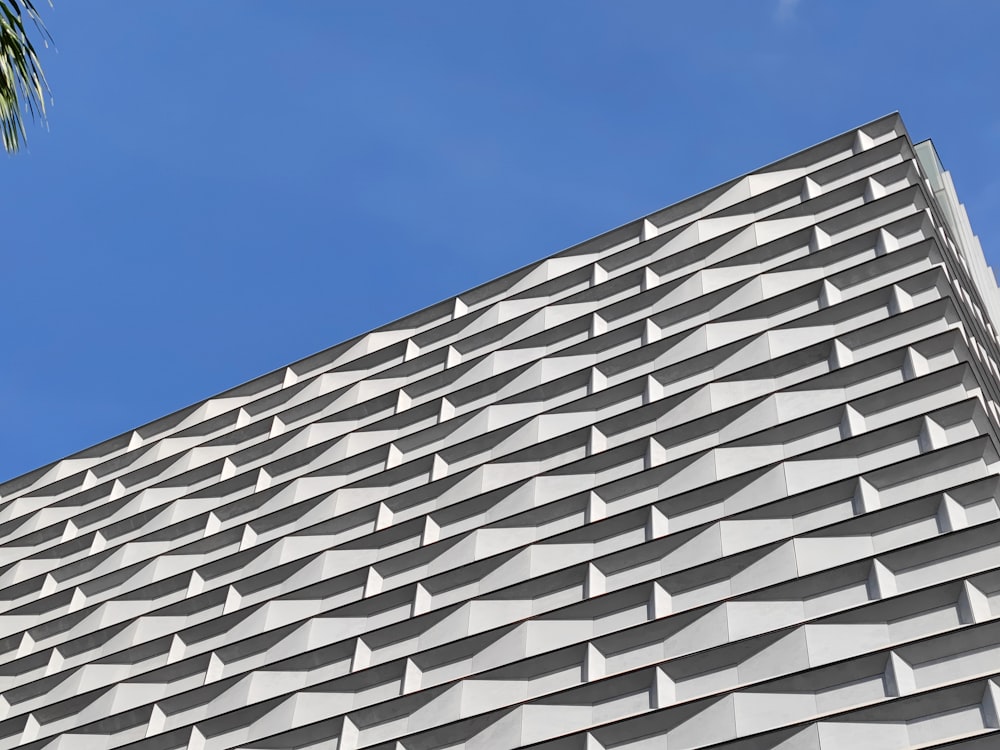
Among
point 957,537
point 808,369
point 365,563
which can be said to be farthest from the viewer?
point 365,563

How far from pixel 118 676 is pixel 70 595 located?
530cm

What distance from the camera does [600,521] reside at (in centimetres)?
2623

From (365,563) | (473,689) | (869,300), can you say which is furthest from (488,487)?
(869,300)

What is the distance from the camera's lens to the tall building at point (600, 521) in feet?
70.0

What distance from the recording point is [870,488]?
76.2 feet

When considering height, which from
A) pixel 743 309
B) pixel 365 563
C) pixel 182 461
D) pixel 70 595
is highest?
pixel 182 461

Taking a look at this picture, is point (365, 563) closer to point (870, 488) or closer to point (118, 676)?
point (118, 676)

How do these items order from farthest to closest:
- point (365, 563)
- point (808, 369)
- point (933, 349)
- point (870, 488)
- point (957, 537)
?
point (365, 563) → point (808, 369) → point (933, 349) → point (870, 488) → point (957, 537)

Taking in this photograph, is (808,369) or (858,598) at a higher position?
(808,369)

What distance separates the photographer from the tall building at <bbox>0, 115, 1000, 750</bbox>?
840 inches

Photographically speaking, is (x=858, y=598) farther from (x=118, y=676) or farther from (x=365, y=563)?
(x=118, y=676)

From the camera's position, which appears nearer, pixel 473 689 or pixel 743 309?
pixel 473 689

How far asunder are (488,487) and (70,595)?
13.2 m

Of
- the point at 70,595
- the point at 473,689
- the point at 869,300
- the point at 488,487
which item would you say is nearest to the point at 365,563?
the point at 488,487
